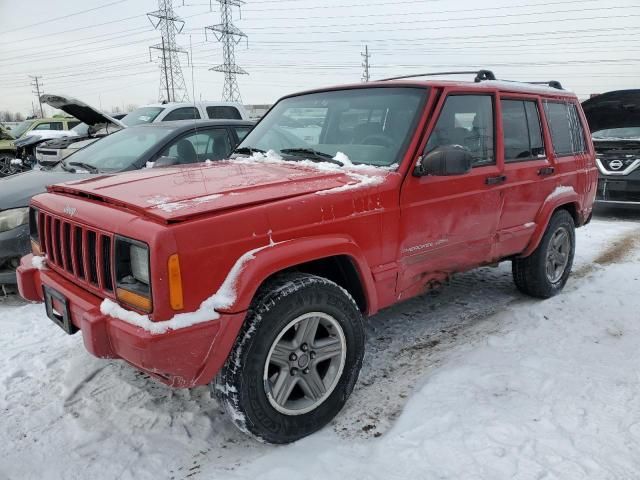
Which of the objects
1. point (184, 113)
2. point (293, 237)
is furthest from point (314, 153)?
point (184, 113)

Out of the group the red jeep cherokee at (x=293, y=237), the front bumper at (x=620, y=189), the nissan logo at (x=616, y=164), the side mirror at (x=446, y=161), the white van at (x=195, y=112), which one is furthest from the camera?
the white van at (x=195, y=112)

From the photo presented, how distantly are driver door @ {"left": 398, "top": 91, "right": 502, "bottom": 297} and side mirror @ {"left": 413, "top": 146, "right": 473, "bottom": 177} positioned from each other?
139mm

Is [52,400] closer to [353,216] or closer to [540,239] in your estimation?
[353,216]

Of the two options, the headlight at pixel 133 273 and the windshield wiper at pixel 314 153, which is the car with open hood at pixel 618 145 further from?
the headlight at pixel 133 273

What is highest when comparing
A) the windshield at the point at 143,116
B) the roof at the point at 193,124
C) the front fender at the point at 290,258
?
the roof at the point at 193,124

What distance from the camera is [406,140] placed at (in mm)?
3283

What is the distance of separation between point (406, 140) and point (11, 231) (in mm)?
3537

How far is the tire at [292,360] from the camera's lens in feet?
8.30

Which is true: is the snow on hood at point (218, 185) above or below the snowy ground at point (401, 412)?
above

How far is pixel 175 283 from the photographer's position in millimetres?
2270

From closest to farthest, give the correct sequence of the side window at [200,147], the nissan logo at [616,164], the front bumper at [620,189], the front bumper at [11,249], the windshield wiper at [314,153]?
1. the windshield wiper at [314,153]
2. the front bumper at [11,249]
3. the side window at [200,147]
4. the front bumper at [620,189]
5. the nissan logo at [616,164]

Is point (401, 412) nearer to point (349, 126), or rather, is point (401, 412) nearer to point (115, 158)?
point (349, 126)

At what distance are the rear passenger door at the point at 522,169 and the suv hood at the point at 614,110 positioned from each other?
20.7 feet

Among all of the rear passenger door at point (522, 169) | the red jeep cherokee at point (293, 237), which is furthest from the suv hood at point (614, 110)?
the red jeep cherokee at point (293, 237)
